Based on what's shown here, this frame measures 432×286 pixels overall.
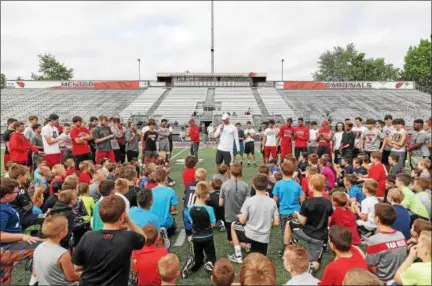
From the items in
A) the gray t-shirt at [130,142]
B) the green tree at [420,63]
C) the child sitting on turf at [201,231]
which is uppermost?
the green tree at [420,63]

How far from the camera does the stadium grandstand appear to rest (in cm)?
3881

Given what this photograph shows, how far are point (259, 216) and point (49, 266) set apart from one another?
2574 millimetres

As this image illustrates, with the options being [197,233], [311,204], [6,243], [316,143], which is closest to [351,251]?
[311,204]

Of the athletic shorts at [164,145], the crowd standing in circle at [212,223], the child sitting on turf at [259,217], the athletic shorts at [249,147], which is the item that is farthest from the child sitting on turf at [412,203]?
the athletic shorts at [249,147]

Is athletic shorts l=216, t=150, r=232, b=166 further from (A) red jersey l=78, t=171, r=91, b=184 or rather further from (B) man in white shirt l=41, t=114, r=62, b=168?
(B) man in white shirt l=41, t=114, r=62, b=168

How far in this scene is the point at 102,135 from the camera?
9.90 meters

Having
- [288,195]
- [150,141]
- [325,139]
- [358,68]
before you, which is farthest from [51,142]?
[358,68]

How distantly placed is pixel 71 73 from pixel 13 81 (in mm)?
27979

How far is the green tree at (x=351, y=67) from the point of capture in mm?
78625

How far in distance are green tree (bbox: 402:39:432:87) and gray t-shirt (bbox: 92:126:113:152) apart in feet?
213

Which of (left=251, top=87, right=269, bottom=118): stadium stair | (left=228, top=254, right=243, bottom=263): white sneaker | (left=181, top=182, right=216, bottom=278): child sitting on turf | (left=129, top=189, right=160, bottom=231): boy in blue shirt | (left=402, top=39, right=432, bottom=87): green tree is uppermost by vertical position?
(left=402, top=39, right=432, bottom=87): green tree

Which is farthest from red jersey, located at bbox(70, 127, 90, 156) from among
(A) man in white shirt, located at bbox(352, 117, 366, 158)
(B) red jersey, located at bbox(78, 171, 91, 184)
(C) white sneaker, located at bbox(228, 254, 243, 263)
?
(A) man in white shirt, located at bbox(352, 117, 366, 158)

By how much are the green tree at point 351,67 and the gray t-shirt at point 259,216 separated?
8374 centimetres

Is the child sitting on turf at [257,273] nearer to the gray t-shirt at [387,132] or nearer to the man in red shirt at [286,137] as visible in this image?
the gray t-shirt at [387,132]
